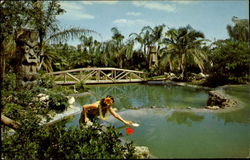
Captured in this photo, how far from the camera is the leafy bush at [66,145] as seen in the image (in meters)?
3.50

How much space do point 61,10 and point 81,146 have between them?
7.98 metres

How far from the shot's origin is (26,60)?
7480mm

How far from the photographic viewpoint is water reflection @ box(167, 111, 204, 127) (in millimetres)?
6234

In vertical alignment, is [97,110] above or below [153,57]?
below

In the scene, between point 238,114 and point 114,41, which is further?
point 114,41

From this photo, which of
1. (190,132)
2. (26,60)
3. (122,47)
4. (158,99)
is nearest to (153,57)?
(122,47)

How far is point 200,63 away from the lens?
55.0ft

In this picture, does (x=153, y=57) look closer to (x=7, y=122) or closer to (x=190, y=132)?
(x=190, y=132)

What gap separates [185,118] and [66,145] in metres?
4.06

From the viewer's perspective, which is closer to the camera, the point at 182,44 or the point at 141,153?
the point at 141,153

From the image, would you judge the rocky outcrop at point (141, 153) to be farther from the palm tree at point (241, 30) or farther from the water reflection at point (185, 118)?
the palm tree at point (241, 30)

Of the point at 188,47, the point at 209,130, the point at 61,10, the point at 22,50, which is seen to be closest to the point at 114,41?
the point at 188,47

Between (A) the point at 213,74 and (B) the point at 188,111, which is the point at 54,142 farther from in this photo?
(A) the point at 213,74

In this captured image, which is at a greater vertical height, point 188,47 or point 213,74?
point 188,47
